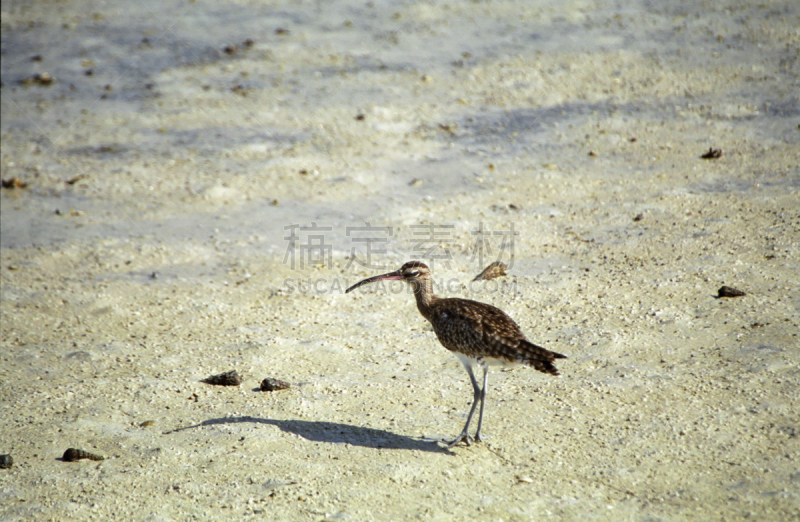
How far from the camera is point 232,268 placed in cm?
806

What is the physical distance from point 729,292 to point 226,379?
188 inches

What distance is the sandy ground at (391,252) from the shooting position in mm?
4691

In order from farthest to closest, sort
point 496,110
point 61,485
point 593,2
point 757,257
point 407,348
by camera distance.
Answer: point 593,2
point 496,110
point 757,257
point 407,348
point 61,485

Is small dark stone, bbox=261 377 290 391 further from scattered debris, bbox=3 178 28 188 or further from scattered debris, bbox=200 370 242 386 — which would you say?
scattered debris, bbox=3 178 28 188

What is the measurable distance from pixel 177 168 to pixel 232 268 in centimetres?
309

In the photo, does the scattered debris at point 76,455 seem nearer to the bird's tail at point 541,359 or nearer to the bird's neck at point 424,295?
the bird's neck at point 424,295

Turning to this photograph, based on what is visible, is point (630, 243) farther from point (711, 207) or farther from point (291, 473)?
point (291, 473)

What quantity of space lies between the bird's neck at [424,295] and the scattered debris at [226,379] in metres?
1.70

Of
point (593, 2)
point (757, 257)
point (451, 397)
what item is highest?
point (593, 2)

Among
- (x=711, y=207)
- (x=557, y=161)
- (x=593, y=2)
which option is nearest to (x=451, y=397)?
(x=711, y=207)

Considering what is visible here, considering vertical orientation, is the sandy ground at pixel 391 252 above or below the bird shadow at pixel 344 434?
above

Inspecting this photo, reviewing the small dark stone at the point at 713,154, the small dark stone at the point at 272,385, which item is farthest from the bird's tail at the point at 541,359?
the small dark stone at the point at 713,154

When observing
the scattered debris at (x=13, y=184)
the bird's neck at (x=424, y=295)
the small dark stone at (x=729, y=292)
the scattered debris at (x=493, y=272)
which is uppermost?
the bird's neck at (x=424, y=295)

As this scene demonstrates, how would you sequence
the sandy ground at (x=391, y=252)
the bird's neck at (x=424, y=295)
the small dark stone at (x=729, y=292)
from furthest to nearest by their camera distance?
the small dark stone at (x=729, y=292) → the bird's neck at (x=424, y=295) → the sandy ground at (x=391, y=252)
